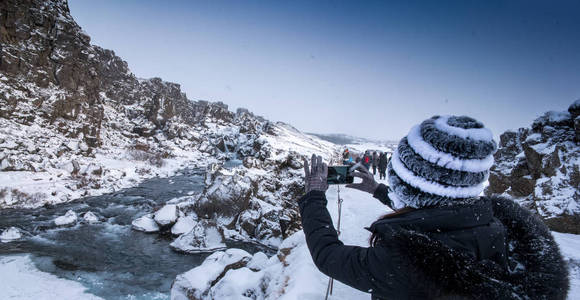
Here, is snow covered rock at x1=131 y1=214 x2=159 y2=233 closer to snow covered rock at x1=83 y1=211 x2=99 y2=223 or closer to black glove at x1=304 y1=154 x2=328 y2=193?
snow covered rock at x1=83 y1=211 x2=99 y2=223

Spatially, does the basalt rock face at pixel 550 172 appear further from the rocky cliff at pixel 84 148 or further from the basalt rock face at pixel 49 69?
the basalt rock face at pixel 49 69

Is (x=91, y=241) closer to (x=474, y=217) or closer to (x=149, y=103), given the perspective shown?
(x=474, y=217)

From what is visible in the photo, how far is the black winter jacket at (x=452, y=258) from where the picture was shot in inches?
40.2

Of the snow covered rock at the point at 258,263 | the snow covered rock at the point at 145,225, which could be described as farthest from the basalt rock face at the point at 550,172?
the snow covered rock at the point at 145,225

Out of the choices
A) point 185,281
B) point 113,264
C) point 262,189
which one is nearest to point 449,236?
point 185,281

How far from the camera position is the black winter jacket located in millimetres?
1021

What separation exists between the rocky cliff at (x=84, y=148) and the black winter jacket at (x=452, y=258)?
1582 centimetres

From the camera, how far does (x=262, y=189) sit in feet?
65.4

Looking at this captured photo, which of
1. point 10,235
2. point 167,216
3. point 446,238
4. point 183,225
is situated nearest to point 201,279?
point 446,238

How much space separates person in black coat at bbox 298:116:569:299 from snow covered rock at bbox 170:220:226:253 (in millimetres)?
15307

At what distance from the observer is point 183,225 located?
55.4ft

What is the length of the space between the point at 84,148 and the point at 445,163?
48455 millimetres

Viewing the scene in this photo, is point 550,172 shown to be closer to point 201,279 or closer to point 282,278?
point 282,278

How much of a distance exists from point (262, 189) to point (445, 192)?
1917 centimetres
